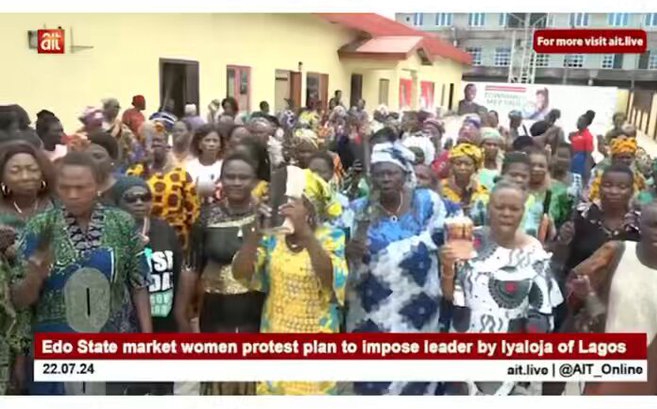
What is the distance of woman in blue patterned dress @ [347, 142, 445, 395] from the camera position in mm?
2607

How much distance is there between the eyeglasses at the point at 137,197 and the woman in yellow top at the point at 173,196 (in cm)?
2

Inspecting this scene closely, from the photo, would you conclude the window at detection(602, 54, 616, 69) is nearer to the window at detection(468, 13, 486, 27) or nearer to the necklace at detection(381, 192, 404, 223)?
the window at detection(468, 13, 486, 27)

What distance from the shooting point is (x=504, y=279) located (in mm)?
2621

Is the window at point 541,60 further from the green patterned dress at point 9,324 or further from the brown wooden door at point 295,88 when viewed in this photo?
the green patterned dress at point 9,324

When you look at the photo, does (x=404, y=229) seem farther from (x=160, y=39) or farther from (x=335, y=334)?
(x=160, y=39)

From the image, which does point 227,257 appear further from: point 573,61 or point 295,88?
point 573,61

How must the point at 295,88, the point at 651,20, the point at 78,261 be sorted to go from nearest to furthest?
1. the point at 651,20
2. the point at 78,261
3. the point at 295,88

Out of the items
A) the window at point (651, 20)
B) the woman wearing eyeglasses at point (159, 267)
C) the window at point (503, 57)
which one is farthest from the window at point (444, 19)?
the woman wearing eyeglasses at point (159, 267)

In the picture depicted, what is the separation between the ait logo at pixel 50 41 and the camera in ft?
8.09

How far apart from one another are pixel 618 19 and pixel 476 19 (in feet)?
1.40

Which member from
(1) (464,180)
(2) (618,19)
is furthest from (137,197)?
(2) (618,19)

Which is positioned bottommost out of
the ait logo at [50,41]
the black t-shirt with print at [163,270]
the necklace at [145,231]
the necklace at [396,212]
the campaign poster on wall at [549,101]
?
the black t-shirt with print at [163,270]
